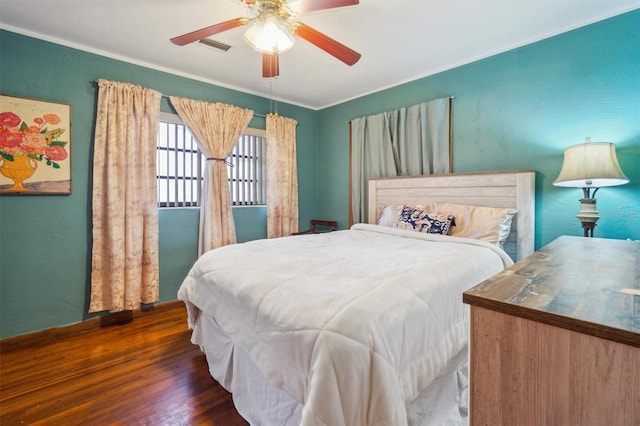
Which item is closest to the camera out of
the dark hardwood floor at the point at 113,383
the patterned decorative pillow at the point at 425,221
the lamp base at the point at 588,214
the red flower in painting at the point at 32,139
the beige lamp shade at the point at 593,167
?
the dark hardwood floor at the point at 113,383

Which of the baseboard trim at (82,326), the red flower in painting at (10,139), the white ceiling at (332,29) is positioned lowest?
the baseboard trim at (82,326)

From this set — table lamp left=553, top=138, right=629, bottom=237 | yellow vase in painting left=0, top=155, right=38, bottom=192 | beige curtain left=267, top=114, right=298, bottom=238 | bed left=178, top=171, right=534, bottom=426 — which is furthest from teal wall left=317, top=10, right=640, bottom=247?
yellow vase in painting left=0, top=155, right=38, bottom=192

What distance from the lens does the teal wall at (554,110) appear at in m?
2.06

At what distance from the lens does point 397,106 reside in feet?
11.1

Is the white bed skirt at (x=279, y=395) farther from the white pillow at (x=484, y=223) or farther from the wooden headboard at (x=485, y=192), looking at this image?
the wooden headboard at (x=485, y=192)

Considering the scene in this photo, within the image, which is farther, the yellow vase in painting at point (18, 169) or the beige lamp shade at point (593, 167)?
the yellow vase in painting at point (18, 169)

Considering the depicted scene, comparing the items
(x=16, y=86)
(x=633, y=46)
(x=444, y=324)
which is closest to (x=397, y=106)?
(x=633, y=46)

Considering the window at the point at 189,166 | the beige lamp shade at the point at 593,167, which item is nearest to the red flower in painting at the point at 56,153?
the window at the point at 189,166

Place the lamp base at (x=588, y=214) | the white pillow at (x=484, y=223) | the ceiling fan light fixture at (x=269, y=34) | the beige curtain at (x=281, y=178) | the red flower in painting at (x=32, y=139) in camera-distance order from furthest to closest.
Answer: the beige curtain at (x=281, y=178) → the white pillow at (x=484, y=223) → the red flower in painting at (x=32, y=139) → the lamp base at (x=588, y=214) → the ceiling fan light fixture at (x=269, y=34)

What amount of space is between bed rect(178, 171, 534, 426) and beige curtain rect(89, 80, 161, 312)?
3.60ft

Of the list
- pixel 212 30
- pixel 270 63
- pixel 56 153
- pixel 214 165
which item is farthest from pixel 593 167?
pixel 56 153

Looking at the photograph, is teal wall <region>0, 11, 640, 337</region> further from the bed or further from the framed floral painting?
the bed

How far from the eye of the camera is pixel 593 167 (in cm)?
188

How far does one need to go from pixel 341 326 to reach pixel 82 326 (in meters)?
2.76
